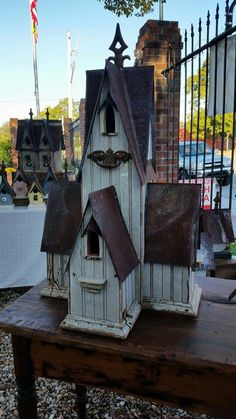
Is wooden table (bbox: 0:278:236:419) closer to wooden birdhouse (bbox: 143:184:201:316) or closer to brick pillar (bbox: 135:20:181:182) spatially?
wooden birdhouse (bbox: 143:184:201:316)

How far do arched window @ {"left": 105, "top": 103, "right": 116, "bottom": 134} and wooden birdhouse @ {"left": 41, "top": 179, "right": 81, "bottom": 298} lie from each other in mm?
239

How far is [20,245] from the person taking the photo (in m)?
2.89

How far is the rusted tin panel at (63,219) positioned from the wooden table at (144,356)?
20 cm

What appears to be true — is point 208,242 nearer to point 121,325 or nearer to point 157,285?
point 157,285

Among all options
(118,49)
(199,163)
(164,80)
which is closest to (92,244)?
(118,49)

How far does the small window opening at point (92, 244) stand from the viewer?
91 centimetres

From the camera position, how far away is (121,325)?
0.90 metres

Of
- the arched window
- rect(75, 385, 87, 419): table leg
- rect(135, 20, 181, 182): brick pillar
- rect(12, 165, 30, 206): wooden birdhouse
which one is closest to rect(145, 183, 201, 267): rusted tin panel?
the arched window

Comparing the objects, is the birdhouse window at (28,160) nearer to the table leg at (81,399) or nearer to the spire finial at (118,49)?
the table leg at (81,399)

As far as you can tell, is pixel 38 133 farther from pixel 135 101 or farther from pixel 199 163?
pixel 199 163

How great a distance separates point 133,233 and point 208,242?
84 cm

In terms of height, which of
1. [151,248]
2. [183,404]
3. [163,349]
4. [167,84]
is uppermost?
[167,84]

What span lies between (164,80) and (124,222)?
2.54 m

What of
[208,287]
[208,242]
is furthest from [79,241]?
[208,242]
